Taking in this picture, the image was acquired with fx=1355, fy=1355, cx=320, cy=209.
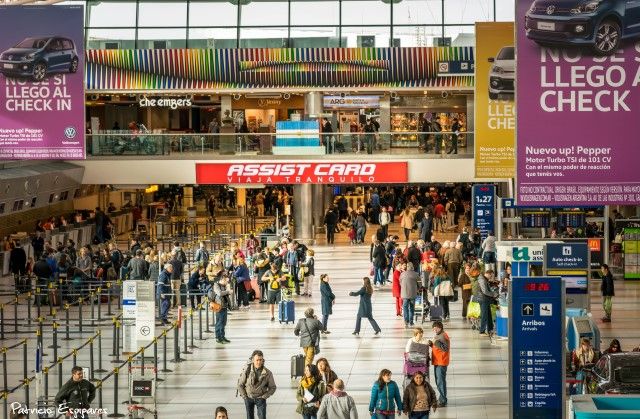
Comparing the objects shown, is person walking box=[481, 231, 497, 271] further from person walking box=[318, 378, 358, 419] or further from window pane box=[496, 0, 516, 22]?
person walking box=[318, 378, 358, 419]

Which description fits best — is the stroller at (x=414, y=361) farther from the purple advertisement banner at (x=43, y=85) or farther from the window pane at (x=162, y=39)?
the window pane at (x=162, y=39)

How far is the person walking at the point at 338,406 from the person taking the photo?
1558 centimetres

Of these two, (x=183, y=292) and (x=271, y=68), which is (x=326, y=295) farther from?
(x=271, y=68)

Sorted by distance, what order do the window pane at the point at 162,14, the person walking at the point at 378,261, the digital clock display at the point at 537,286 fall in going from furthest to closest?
the window pane at the point at 162,14 < the person walking at the point at 378,261 < the digital clock display at the point at 537,286

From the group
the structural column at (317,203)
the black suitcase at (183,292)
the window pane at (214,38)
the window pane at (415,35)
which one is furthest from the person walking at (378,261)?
the window pane at (214,38)

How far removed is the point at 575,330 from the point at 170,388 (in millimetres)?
6437

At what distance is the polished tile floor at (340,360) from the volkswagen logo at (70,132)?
4.01 metres

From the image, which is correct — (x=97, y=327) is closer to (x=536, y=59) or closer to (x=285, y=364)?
(x=285, y=364)

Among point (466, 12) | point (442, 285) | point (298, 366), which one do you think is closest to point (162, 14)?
point (466, 12)

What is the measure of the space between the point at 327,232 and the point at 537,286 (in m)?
31.3

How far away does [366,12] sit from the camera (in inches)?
1929

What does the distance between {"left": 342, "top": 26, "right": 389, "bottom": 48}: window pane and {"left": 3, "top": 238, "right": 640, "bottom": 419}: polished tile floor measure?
56.6 feet

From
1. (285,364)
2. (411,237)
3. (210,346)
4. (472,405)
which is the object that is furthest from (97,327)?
(411,237)

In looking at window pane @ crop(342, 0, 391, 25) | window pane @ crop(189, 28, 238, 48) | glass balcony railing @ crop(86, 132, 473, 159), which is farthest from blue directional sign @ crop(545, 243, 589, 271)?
window pane @ crop(189, 28, 238, 48)
